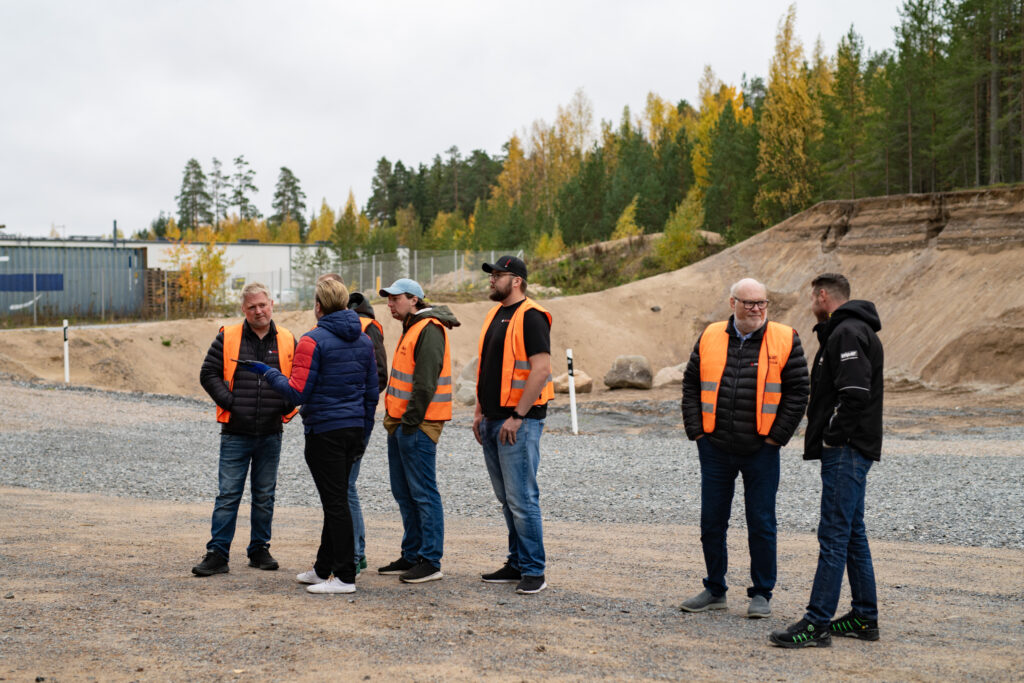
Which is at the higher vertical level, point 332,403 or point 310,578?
point 332,403

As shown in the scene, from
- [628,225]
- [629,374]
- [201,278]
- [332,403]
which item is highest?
[628,225]

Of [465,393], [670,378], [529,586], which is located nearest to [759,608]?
[529,586]

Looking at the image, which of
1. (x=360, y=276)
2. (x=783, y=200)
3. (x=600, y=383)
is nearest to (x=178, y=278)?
(x=360, y=276)

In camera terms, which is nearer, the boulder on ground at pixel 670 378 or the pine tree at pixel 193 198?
the boulder on ground at pixel 670 378

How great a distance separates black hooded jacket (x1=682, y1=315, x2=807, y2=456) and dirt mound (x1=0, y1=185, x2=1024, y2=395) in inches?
830

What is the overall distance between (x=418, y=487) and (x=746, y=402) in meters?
2.36

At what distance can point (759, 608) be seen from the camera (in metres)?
5.61

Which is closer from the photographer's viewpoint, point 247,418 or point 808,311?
point 247,418

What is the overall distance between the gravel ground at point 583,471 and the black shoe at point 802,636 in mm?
3955

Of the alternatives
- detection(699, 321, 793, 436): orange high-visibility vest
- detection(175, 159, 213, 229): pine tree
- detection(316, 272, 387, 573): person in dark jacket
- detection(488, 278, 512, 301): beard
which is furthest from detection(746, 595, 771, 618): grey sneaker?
detection(175, 159, 213, 229): pine tree

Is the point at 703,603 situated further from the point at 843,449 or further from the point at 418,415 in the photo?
the point at 418,415

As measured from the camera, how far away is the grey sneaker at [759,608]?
5.61m

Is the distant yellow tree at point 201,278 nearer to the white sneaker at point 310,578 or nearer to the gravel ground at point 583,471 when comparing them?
the gravel ground at point 583,471

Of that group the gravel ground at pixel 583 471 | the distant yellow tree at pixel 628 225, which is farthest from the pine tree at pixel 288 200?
the gravel ground at pixel 583 471
